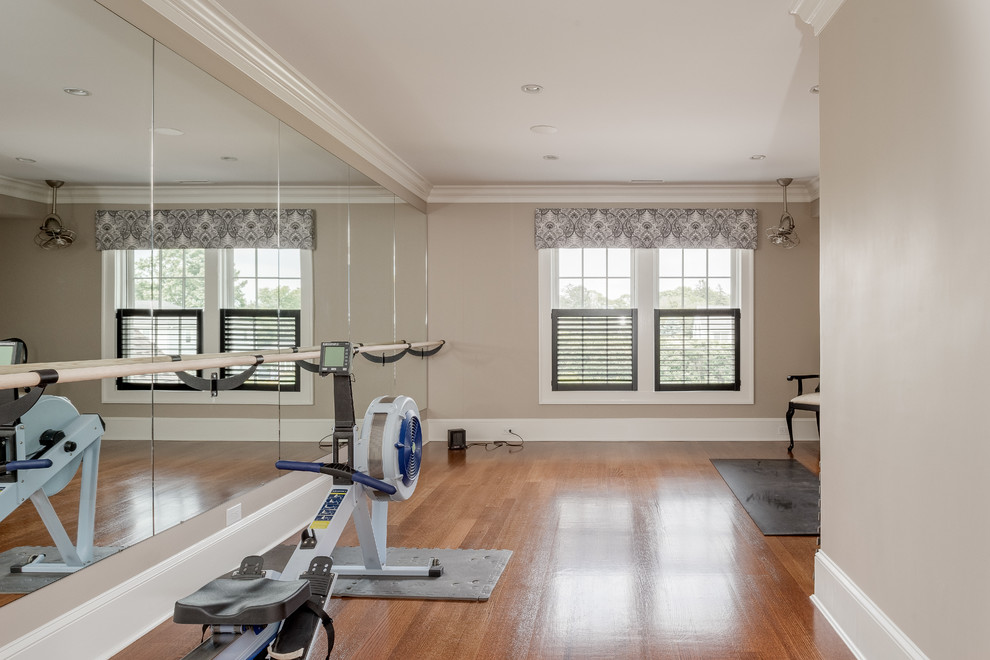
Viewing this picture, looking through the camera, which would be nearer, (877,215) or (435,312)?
(877,215)

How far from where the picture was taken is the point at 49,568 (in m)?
2.23

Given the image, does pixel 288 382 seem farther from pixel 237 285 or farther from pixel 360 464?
pixel 360 464

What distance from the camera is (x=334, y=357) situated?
8.95 ft

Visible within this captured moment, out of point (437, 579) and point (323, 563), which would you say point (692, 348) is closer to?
point (437, 579)

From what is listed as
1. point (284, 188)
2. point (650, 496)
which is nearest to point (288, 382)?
point (284, 188)

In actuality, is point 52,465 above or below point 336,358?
below

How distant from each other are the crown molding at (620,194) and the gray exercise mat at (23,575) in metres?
5.34

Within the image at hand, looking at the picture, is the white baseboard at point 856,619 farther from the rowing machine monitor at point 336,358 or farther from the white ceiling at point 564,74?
the white ceiling at point 564,74

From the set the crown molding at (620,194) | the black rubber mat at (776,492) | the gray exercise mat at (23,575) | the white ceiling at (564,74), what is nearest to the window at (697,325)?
the crown molding at (620,194)

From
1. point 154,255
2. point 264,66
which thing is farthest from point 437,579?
point 264,66

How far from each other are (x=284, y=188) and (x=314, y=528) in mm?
1947

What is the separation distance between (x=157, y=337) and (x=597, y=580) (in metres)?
2.13

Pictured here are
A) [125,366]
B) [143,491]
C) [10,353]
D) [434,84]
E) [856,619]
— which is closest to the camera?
[10,353]

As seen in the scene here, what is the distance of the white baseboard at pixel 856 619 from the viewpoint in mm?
2230
